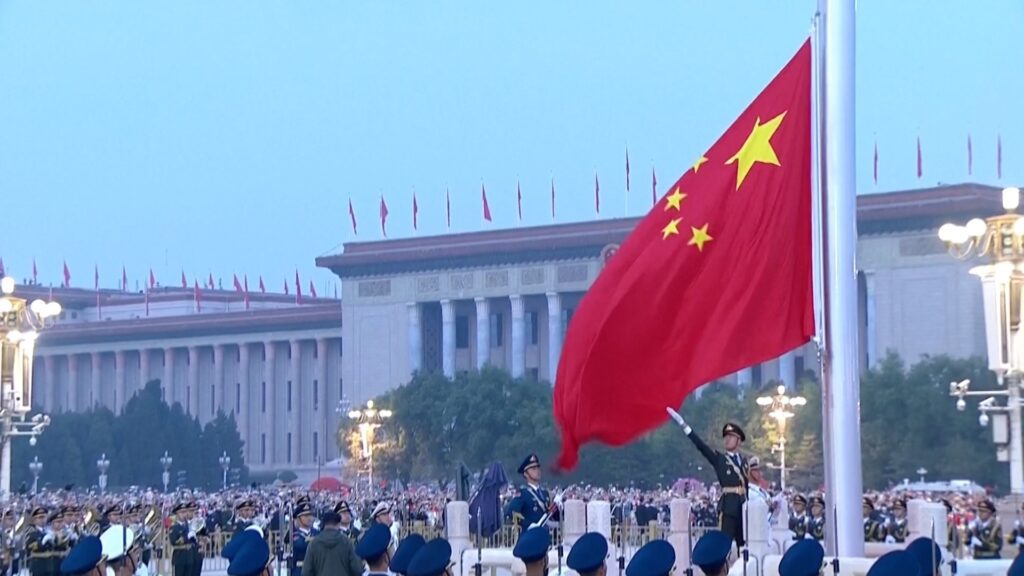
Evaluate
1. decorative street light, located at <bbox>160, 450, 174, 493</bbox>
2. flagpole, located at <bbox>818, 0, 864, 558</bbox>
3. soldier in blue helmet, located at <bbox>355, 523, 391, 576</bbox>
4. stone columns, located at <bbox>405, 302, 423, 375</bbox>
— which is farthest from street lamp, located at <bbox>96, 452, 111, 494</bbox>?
flagpole, located at <bbox>818, 0, 864, 558</bbox>

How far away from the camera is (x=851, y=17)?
9945mm

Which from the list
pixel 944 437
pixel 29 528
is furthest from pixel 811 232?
pixel 944 437

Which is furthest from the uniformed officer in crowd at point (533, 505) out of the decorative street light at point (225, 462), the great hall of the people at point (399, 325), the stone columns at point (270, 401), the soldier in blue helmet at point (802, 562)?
the stone columns at point (270, 401)

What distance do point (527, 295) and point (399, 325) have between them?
4.87 m

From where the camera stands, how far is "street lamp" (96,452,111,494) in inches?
2515

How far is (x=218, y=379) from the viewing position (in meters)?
82.1

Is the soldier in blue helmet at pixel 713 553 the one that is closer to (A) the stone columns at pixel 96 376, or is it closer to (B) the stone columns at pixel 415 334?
(B) the stone columns at pixel 415 334

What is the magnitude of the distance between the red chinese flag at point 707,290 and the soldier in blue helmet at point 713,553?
2.15m

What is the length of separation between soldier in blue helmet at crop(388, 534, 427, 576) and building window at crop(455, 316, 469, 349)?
206 ft

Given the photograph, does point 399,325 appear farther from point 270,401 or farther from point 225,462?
point 270,401

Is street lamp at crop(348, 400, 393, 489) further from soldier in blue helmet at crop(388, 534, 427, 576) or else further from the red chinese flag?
soldier in blue helmet at crop(388, 534, 427, 576)

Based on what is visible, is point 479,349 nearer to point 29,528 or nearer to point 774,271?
point 29,528

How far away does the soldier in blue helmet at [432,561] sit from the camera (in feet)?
27.3

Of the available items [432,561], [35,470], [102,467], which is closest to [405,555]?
[432,561]
